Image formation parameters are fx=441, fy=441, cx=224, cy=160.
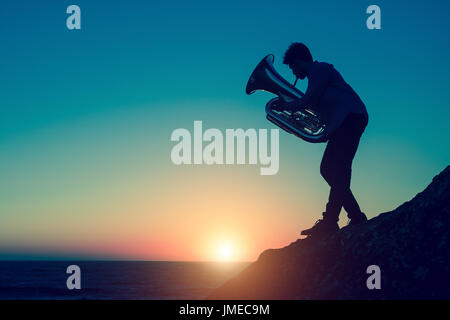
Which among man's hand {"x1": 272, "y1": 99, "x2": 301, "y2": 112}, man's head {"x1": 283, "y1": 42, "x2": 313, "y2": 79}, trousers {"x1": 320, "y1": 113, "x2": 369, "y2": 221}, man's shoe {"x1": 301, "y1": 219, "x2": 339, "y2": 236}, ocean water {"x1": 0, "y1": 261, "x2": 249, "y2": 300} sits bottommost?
ocean water {"x1": 0, "y1": 261, "x2": 249, "y2": 300}

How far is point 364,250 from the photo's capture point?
220 inches

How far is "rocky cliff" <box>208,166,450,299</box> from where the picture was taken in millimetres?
5012

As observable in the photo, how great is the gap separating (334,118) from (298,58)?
1.01 meters

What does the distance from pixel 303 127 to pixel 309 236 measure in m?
1.71

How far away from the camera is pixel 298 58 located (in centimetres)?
625

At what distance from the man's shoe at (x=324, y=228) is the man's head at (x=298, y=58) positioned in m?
2.15

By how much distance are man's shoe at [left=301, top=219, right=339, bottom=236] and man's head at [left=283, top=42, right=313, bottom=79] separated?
84.7 inches

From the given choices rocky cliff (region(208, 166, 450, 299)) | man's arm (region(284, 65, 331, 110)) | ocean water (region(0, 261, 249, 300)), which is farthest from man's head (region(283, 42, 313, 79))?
ocean water (region(0, 261, 249, 300))

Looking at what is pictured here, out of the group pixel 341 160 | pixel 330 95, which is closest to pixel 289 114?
pixel 330 95

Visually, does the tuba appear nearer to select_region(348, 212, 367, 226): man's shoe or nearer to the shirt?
the shirt

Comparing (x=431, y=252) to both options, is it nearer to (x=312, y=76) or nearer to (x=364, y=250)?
(x=364, y=250)

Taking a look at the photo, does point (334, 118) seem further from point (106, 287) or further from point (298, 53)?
point (106, 287)
